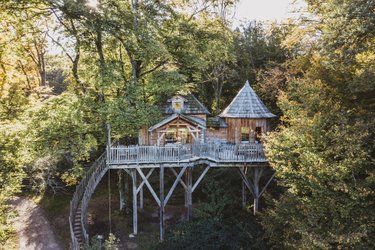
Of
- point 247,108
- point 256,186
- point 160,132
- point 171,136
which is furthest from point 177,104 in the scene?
point 256,186

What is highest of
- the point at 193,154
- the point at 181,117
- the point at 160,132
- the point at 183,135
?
the point at 181,117

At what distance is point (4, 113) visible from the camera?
16.4m

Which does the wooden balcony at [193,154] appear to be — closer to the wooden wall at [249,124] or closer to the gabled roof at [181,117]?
the gabled roof at [181,117]

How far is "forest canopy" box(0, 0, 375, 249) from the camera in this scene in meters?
10.6

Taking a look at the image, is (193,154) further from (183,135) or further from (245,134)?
(245,134)

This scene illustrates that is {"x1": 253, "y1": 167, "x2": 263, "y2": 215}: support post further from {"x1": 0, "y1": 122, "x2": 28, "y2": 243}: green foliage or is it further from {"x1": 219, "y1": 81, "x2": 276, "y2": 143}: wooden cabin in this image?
{"x1": 0, "y1": 122, "x2": 28, "y2": 243}: green foliage

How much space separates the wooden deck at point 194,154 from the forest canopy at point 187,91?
1.75 meters

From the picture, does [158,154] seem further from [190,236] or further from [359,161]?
[359,161]

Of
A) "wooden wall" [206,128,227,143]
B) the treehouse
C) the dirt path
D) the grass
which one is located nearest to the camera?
the treehouse

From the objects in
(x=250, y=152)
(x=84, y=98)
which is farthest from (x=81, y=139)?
(x=250, y=152)

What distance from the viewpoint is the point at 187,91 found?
18.6 m

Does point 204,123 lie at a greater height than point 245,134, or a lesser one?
greater

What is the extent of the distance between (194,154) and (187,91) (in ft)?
13.8

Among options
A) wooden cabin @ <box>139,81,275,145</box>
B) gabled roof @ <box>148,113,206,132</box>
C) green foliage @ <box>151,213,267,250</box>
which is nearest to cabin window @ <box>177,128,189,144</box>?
wooden cabin @ <box>139,81,275,145</box>
